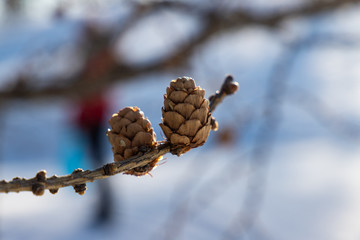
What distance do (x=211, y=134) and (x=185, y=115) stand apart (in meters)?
1.66

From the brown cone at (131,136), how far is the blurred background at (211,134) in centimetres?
70

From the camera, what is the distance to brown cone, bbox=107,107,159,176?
0.36 meters

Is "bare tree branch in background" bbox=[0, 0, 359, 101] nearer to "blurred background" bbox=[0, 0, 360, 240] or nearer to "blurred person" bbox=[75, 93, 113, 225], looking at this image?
"blurred background" bbox=[0, 0, 360, 240]

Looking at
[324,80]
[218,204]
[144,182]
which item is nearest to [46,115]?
[144,182]

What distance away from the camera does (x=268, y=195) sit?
129 inches

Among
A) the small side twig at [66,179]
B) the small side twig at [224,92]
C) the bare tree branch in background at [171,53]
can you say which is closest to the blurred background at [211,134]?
the bare tree branch in background at [171,53]

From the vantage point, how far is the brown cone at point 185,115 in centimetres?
36

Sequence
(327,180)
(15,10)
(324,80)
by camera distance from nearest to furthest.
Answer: (15,10) < (327,180) < (324,80)

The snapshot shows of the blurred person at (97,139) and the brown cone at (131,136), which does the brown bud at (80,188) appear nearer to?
the brown cone at (131,136)

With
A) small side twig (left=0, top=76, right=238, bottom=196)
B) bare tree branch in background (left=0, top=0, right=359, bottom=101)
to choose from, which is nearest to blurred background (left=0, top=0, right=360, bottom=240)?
bare tree branch in background (left=0, top=0, right=359, bottom=101)

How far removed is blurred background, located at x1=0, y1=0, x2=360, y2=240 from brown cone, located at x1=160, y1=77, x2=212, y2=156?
2.28ft

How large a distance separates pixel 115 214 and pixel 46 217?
21.2 inches

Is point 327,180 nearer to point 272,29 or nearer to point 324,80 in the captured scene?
point 272,29

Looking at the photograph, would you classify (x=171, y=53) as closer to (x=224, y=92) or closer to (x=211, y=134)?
(x=211, y=134)
